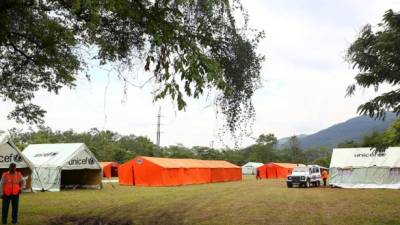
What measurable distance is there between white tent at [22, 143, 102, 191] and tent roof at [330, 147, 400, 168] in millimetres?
17815

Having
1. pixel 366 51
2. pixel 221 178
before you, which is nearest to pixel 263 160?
pixel 221 178

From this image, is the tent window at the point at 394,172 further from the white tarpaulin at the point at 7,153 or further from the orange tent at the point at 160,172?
the white tarpaulin at the point at 7,153

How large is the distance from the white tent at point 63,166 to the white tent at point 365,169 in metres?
17.6

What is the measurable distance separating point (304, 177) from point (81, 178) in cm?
1669

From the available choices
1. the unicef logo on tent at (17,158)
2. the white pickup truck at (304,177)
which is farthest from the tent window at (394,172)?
the unicef logo on tent at (17,158)

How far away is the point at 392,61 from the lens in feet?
45.7

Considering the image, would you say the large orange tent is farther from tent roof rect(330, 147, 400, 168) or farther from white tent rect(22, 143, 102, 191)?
white tent rect(22, 143, 102, 191)

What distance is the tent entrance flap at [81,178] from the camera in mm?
36188

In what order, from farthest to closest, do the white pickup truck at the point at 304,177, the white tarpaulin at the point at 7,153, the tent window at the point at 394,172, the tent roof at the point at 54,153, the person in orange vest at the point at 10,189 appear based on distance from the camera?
the white pickup truck at the point at 304,177 < the tent window at the point at 394,172 < the tent roof at the point at 54,153 < the white tarpaulin at the point at 7,153 < the person in orange vest at the point at 10,189

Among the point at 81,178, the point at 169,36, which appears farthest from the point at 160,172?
the point at 169,36

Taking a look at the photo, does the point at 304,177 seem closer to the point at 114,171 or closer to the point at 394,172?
the point at 394,172

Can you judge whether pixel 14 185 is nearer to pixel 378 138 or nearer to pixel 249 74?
pixel 249 74

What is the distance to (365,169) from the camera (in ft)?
119

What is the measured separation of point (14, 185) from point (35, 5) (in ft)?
16.2
